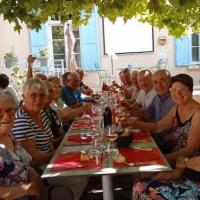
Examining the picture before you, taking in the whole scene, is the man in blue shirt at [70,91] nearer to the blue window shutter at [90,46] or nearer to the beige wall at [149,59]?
the blue window shutter at [90,46]

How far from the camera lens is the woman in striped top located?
2893 mm

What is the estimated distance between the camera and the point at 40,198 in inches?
104

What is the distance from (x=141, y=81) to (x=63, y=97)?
1306 mm

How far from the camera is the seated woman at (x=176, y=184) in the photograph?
2.47 meters

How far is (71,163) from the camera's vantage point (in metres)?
2.51

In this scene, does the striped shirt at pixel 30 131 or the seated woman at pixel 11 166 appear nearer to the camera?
the seated woman at pixel 11 166

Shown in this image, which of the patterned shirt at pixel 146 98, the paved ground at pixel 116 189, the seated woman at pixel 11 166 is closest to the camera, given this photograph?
the seated woman at pixel 11 166

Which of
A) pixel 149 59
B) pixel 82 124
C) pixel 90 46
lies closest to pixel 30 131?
pixel 82 124

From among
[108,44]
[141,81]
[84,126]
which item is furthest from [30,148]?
→ [108,44]

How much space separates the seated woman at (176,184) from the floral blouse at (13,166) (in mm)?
761

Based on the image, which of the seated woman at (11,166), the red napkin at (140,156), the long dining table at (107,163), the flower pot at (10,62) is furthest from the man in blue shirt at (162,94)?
the flower pot at (10,62)

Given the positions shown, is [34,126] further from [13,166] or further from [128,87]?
[128,87]

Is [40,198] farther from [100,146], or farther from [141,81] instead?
[141,81]

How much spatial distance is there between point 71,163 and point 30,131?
0.59 meters
